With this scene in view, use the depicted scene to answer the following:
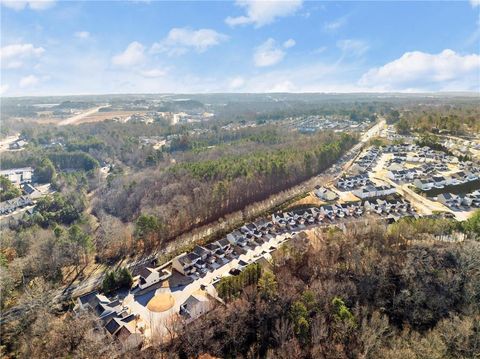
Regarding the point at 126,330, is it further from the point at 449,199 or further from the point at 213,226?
the point at 449,199

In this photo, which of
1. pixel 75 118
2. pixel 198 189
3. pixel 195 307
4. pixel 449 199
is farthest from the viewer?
pixel 75 118

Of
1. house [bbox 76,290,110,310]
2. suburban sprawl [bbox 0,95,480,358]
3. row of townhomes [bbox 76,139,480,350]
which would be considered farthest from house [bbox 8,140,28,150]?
house [bbox 76,290,110,310]

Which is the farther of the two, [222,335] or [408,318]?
[408,318]

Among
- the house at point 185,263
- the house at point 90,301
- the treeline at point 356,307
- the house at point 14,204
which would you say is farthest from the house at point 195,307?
the house at point 14,204

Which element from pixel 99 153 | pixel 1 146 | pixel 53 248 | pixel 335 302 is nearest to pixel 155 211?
pixel 53 248

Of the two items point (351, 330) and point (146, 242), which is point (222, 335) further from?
point (146, 242)

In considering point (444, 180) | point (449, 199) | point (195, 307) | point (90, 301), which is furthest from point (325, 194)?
point (90, 301)

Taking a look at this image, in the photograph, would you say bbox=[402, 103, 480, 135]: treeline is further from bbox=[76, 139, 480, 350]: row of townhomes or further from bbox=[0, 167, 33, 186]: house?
bbox=[0, 167, 33, 186]: house
